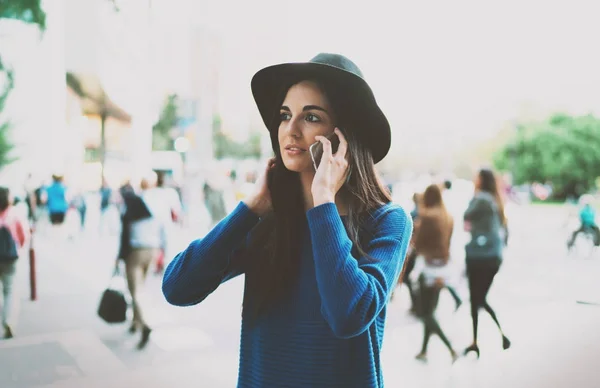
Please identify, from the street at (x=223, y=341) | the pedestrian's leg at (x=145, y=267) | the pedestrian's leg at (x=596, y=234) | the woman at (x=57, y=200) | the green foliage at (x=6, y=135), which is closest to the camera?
the street at (x=223, y=341)

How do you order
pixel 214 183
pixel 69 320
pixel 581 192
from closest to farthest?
pixel 69 320, pixel 581 192, pixel 214 183

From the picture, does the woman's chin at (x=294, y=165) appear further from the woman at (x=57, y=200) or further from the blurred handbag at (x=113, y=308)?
the woman at (x=57, y=200)

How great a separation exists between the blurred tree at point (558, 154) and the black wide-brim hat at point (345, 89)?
7969 millimetres

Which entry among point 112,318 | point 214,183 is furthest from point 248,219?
point 214,183

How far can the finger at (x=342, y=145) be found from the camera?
1.04 meters

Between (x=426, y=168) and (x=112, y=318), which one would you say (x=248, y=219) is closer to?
(x=112, y=318)

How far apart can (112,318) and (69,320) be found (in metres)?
1.36

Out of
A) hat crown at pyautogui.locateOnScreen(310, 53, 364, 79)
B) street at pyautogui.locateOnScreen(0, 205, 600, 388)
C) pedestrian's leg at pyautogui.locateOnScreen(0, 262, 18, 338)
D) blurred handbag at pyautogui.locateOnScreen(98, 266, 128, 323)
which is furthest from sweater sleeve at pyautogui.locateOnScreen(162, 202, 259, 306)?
pedestrian's leg at pyautogui.locateOnScreen(0, 262, 18, 338)

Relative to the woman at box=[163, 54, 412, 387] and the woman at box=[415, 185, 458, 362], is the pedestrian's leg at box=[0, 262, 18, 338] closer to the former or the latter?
the woman at box=[415, 185, 458, 362]

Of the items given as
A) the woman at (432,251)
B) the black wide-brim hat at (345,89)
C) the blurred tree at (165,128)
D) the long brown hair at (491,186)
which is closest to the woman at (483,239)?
the long brown hair at (491,186)

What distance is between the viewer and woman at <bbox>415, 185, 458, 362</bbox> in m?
4.43

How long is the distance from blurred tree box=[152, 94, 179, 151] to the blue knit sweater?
83.7ft

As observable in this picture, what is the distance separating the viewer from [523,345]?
466 centimetres

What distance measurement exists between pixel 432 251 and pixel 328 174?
3734mm
